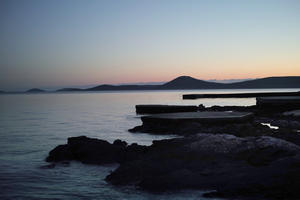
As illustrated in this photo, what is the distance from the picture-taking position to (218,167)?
8703 millimetres

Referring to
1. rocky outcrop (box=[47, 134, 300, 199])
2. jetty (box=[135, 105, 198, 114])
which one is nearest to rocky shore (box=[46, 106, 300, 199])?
rocky outcrop (box=[47, 134, 300, 199])

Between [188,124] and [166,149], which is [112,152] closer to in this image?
[166,149]

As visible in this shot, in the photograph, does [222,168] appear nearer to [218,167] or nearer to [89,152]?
[218,167]

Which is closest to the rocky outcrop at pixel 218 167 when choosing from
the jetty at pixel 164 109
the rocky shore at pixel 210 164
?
the rocky shore at pixel 210 164

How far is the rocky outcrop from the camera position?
7.56 meters

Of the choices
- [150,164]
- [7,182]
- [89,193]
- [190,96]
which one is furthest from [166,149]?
[190,96]

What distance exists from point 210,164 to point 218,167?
10.2 inches

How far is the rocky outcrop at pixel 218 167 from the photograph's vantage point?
7562 mm

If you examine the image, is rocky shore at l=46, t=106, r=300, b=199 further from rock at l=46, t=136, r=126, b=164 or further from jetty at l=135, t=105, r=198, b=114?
jetty at l=135, t=105, r=198, b=114

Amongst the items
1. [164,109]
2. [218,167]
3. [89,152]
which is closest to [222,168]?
[218,167]

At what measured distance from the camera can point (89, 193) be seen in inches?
330

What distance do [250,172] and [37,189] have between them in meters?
5.13

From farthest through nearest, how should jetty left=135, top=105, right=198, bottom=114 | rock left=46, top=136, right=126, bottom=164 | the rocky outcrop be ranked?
1. jetty left=135, top=105, right=198, bottom=114
2. rock left=46, top=136, right=126, bottom=164
3. the rocky outcrop

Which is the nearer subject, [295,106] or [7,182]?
[7,182]
